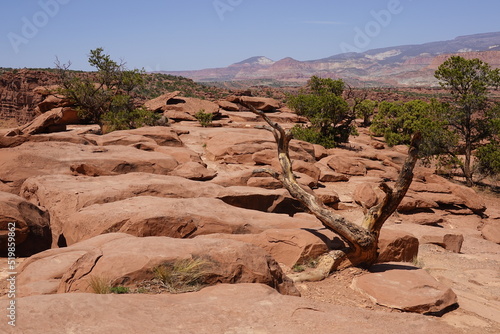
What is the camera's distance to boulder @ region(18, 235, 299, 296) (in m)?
4.77

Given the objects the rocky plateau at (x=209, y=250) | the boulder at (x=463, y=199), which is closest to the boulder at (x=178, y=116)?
the rocky plateau at (x=209, y=250)

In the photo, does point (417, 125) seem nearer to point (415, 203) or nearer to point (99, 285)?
point (415, 203)

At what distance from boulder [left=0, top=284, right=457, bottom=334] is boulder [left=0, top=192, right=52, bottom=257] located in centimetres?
437

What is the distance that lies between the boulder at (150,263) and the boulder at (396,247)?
308 cm

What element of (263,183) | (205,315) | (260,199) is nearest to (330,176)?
(263,183)

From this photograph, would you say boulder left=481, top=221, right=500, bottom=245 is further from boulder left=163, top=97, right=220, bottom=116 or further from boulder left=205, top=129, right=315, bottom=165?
boulder left=163, top=97, right=220, bottom=116

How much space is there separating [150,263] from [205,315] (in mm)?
1315

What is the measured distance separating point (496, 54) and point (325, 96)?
212m

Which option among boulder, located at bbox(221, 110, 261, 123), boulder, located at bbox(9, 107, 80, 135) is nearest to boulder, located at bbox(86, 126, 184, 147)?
boulder, located at bbox(9, 107, 80, 135)

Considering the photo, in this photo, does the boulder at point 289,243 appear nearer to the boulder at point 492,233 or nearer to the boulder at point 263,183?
the boulder at point 263,183

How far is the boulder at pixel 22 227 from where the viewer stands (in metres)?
7.43

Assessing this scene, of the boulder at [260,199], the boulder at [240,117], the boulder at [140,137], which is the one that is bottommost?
the boulder at [260,199]

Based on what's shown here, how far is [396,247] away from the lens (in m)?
8.37

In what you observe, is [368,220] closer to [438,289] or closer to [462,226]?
[438,289]
